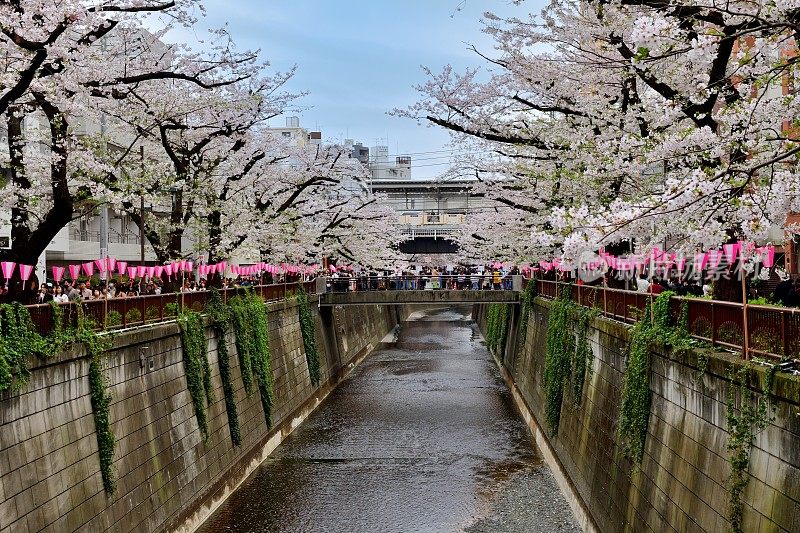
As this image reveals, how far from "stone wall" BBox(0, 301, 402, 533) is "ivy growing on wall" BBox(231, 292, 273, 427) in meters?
0.56

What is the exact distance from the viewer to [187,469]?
2014 cm

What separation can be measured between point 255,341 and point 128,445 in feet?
39.3

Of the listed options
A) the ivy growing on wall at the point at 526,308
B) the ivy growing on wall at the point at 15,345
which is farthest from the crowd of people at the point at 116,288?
the ivy growing on wall at the point at 526,308

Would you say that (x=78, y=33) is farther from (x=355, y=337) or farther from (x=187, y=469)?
(x=355, y=337)

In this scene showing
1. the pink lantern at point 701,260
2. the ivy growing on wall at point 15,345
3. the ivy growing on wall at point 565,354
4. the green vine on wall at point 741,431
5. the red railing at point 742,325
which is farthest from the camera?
the ivy growing on wall at point 565,354

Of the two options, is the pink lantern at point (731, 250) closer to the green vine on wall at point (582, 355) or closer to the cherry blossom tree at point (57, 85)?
the green vine on wall at point (582, 355)

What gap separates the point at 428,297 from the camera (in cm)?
4275

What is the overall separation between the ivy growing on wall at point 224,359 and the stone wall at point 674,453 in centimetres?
965

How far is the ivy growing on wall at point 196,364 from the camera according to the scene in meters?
21.5

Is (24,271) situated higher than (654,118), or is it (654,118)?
(654,118)

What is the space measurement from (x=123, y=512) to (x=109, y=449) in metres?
1.35

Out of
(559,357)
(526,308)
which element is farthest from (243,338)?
(526,308)

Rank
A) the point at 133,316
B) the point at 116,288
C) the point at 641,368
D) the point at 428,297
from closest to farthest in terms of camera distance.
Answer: the point at 641,368 → the point at 133,316 → the point at 116,288 → the point at 428,297

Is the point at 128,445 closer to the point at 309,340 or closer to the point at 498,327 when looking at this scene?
the point at 309,340
